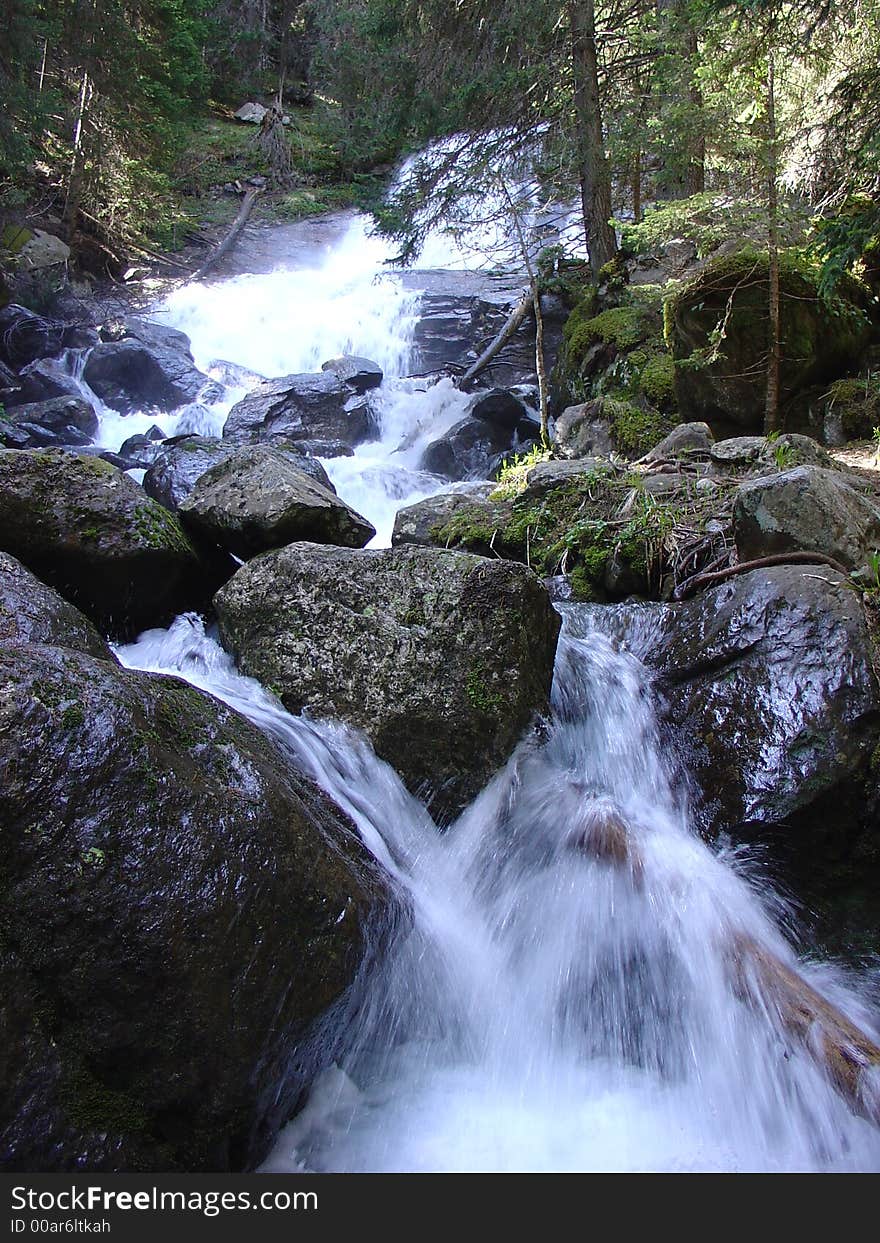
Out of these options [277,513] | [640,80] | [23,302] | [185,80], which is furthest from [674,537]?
[185,80]

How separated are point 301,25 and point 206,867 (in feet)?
111

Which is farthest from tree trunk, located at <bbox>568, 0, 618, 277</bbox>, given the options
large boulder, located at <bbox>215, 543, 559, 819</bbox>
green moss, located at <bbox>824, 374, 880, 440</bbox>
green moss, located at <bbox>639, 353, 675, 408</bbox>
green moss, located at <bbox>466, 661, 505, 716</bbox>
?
green moss, located at <bbox>466, 661, 505, 716</bbox>

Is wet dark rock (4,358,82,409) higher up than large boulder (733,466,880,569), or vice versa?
wet dark rock (4,358,82,409)

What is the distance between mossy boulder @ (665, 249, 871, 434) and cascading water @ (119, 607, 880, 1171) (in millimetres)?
5089

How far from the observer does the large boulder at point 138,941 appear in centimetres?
194

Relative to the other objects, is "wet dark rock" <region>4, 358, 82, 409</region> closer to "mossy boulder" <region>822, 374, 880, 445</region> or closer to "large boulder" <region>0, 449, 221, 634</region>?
"large boulder" <region>0, 449, 221, 634</region>

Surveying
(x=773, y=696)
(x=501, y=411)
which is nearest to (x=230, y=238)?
(x=501, y=411)

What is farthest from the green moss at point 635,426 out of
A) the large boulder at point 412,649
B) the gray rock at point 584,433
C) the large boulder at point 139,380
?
the large boulder at point 139,380

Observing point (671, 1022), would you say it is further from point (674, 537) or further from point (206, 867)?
point (674, 537)

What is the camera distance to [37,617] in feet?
10.4

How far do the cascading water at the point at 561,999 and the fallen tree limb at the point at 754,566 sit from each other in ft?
4.18

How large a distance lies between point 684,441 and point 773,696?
4.21 m

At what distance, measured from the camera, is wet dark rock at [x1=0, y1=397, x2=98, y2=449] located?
37.2ft

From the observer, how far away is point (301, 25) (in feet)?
89.2
